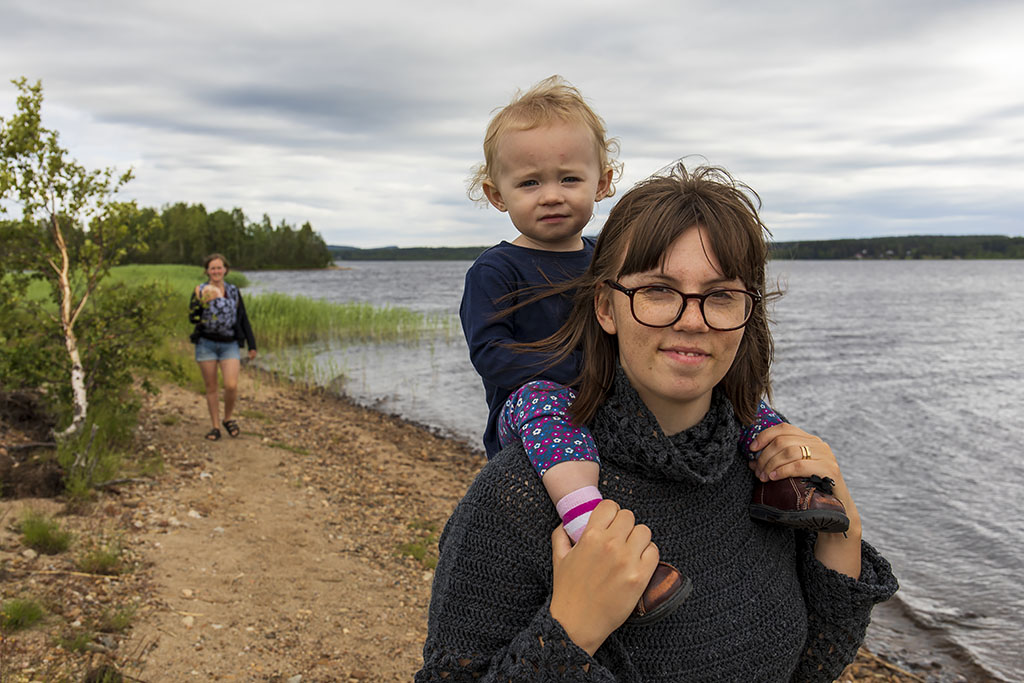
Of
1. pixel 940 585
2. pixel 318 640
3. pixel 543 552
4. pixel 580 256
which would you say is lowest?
pixel 940 585

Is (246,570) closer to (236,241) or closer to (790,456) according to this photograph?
(790,456)

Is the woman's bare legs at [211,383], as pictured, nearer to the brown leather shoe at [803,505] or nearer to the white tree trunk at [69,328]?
the white tree trunk at [69,328]

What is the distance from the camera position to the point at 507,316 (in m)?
2.46

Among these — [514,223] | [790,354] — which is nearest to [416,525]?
[514,223]

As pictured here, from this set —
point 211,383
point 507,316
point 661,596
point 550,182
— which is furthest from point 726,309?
point 211,383

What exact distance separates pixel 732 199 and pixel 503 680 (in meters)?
1.13

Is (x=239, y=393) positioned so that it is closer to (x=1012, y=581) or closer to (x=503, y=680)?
(x=1012, y=581)

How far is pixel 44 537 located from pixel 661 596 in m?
5.85

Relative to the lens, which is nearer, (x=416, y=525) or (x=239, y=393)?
(x=416, y=525)

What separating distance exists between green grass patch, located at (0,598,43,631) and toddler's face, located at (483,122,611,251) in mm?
4028

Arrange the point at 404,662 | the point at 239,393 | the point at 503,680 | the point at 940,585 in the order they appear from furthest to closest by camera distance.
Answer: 1. the point at 239,393
2. the point at 940,585
3. the point at 404,662
4. the point at 503,680

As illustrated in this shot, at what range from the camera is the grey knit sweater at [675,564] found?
60.0 inches

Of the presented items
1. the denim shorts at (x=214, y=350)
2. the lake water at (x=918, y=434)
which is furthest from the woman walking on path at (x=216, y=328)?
the lake water at (x=918, y=434)

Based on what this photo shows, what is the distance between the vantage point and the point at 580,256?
2.73m
